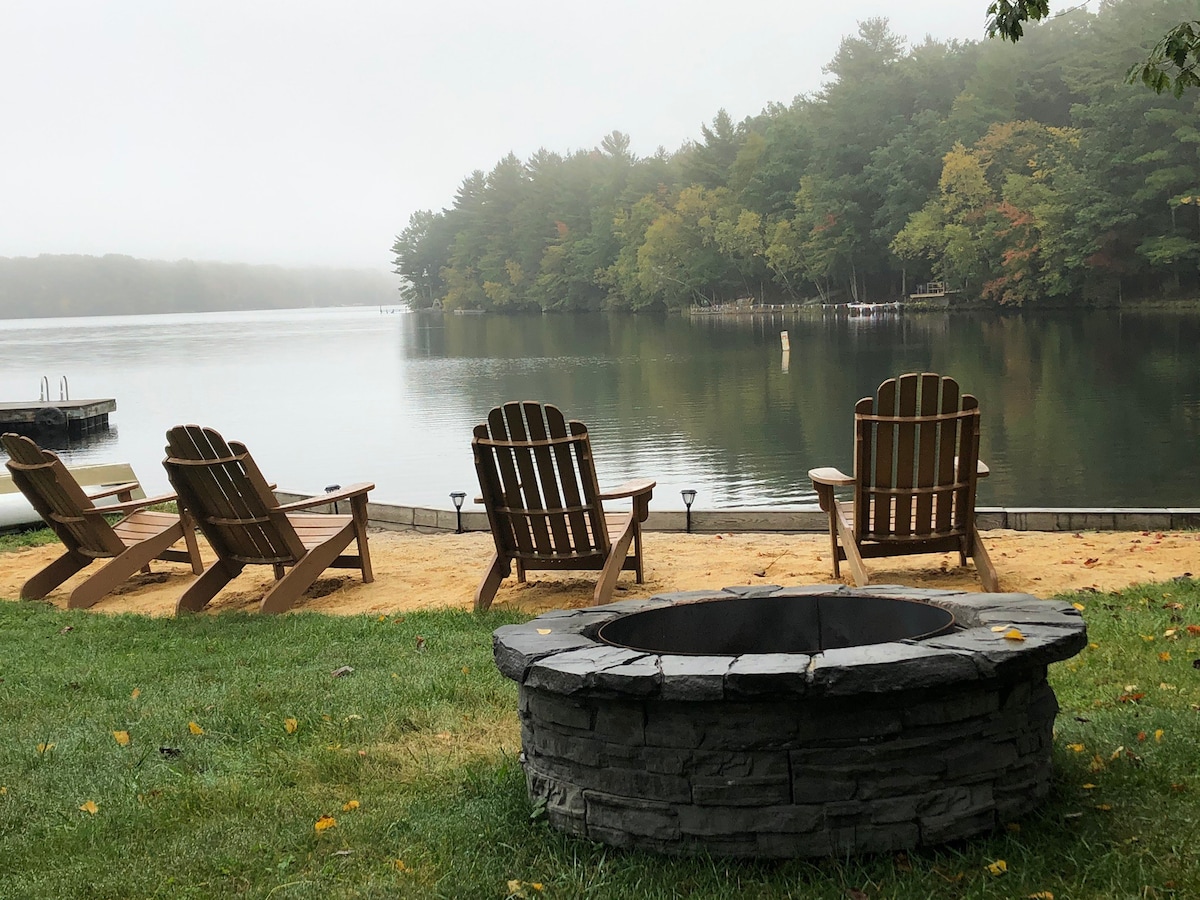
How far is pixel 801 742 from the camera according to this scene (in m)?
2.78

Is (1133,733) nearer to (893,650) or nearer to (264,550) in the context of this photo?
(893,650)

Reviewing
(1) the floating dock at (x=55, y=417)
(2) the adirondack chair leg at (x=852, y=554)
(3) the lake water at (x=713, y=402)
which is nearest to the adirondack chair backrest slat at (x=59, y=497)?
(2) the adirondack chair leg at (x=852, y=554)

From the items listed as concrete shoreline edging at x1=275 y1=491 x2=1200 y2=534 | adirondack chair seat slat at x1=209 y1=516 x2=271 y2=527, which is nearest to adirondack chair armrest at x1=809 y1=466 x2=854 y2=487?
concrete shoreline edging at x1=275 y1=491 x2=1200 y2=534

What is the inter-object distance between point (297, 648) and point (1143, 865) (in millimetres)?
4045

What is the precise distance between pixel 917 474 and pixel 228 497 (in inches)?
158

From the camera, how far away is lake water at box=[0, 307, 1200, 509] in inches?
720

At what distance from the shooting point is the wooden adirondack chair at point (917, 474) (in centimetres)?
625

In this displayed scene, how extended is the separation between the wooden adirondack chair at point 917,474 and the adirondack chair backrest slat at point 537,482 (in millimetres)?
1458

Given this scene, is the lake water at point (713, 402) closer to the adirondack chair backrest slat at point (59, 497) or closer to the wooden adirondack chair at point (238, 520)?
the adirondack chair backrest slat at point (59, 497)

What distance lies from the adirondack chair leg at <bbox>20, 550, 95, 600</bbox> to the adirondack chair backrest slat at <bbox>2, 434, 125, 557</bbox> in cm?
12

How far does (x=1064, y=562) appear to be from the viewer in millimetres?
7195

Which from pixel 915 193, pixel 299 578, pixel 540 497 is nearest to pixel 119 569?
pixel 299 578

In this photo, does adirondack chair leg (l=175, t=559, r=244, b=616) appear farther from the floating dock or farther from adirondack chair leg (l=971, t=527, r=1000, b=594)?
the floating dock

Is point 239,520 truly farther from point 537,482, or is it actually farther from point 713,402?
point 713,402
